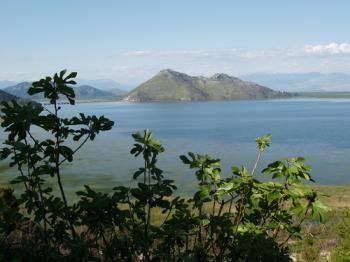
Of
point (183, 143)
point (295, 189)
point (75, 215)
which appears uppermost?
point (295, 189)

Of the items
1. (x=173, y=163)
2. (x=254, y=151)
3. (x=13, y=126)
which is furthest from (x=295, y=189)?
(x=254, y=151)

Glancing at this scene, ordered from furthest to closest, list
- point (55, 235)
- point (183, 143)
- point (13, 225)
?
point (183, 143)
point (55, 235)
point (13, 225)

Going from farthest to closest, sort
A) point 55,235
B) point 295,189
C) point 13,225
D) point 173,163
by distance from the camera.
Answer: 1. point 173,163
2. point 55,235
3. point 13,225
4. point 295,189

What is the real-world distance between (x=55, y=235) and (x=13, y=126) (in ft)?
5.30

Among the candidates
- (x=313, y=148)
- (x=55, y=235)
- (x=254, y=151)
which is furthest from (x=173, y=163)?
(x=55, y=235)

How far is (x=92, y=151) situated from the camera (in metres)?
78.8

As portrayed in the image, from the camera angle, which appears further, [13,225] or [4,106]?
[13,225]

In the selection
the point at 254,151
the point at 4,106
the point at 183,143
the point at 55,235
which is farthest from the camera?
the point at 183,143

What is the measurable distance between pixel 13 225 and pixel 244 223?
8.90 ft

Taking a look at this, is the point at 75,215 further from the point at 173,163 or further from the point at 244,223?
the point at 173,163

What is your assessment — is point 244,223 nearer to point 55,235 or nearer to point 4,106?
point 55,235

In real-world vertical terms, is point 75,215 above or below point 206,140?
above

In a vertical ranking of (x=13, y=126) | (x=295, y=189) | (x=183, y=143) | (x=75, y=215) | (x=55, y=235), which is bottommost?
(x=183, y=143)

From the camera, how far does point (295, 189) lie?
458 cm
